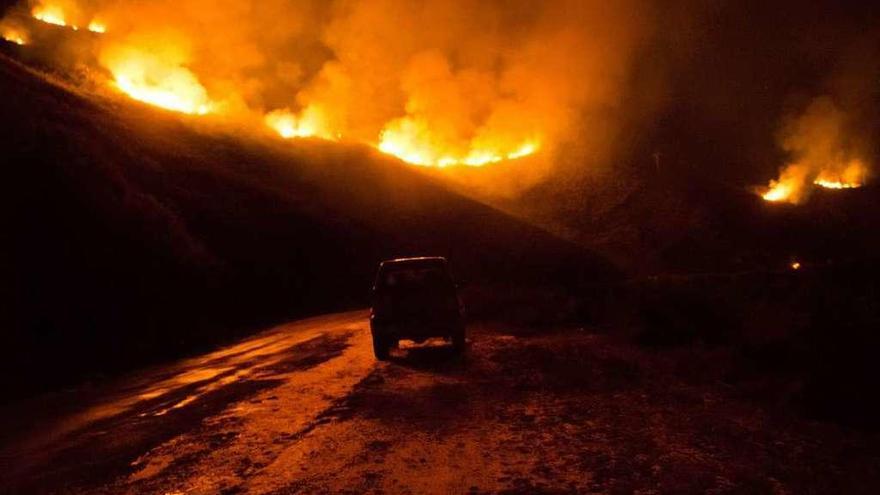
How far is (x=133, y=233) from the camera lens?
23.7 meters

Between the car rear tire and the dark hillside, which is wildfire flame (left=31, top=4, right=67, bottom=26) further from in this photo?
the car rear tire

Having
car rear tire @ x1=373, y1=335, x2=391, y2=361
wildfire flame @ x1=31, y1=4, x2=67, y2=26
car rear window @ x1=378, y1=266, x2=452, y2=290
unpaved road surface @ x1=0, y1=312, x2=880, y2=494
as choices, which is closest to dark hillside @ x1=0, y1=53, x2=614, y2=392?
unpaved road surface @ x1=0, y1=312, x2=880, y2=494

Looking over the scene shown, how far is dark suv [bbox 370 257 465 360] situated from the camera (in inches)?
499

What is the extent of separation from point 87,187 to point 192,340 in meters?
7.62

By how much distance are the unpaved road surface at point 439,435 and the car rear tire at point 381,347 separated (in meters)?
0.64

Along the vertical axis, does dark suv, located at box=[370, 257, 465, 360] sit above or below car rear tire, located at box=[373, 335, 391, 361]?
above

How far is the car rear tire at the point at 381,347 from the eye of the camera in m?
12.8

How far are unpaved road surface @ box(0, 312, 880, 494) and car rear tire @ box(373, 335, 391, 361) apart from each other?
→ 2.11 feet

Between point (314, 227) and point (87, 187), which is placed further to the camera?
point (314, 227)

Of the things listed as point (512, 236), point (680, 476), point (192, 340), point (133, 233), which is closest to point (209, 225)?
point (133, 233)

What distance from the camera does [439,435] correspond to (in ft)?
22.7

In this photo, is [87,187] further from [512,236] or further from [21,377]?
[512,236]

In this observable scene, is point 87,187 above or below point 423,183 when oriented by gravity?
below

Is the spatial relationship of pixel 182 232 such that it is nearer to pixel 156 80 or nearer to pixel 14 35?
pixel 156 80
